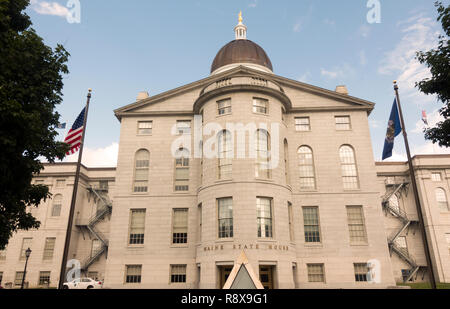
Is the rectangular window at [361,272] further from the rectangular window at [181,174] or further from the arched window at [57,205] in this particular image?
the arched window at [57,205]

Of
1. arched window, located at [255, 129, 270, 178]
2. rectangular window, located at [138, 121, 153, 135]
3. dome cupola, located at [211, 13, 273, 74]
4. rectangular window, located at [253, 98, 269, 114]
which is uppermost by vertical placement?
dome cupola, located at [211, 13, 273, 74]

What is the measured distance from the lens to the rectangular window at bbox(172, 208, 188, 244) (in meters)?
27.8

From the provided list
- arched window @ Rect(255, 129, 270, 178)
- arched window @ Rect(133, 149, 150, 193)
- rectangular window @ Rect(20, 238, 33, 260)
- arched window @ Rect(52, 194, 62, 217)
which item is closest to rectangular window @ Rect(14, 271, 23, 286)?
rectangular window @ Rect(20, 238, 33, 260)

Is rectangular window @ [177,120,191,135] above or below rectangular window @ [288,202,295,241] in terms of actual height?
above

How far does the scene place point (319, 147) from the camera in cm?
2986

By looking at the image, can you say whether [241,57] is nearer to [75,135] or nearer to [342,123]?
[342,123]

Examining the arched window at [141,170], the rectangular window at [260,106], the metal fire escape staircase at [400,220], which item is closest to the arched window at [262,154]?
the rectangular window at [260,106]

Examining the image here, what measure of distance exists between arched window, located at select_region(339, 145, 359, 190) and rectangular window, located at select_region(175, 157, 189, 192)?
15.2 m

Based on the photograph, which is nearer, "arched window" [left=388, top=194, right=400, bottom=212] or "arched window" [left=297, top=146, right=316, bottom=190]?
"arched window" [left=297, top=146, right=316, bottom=190]

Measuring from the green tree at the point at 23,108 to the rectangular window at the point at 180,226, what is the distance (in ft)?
47.1

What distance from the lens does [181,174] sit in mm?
29812

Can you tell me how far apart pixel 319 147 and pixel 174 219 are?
15.7m

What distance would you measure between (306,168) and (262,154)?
6299mm

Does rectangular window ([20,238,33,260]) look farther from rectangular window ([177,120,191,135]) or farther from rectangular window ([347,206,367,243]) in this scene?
rectangular window ([347,206,367,243])
